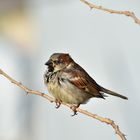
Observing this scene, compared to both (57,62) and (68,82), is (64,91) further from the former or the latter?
(57,62)

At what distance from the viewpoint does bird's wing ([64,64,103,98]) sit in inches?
159

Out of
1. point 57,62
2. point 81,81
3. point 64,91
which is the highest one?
point 57,62

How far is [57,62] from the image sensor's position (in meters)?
4.12

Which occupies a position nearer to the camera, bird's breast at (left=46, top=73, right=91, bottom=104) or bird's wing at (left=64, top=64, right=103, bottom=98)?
bird's breast at (left=46, top=73, right=91, bottom=104)

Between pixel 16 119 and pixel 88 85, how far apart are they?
19.3 inches

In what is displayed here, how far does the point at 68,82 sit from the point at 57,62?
0.18 meters

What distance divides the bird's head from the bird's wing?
0.18 ft

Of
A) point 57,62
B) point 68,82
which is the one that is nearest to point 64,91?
point 68,82

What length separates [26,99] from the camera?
4.31 m

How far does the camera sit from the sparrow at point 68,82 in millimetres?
3922

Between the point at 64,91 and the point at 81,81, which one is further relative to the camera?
the point at 81,81

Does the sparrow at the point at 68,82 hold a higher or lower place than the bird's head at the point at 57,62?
lower

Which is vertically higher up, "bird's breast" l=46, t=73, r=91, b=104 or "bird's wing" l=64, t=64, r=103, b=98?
"bird's wing" l=64, t=64, r=103, b=98

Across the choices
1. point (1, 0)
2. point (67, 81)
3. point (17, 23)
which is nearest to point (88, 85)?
point (67, 81)
